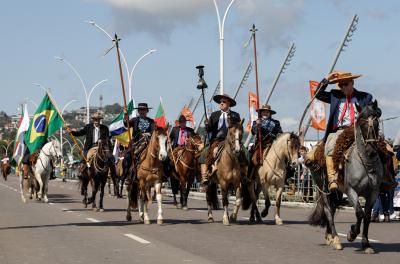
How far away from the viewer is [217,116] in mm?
20141

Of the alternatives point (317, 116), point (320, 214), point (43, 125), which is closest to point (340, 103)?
point (320, 214)

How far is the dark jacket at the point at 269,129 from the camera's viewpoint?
69.5ft

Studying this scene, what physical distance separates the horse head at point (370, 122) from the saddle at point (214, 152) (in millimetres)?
6866

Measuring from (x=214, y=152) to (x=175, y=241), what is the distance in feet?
15.5

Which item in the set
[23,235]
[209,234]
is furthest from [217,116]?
[23,235]

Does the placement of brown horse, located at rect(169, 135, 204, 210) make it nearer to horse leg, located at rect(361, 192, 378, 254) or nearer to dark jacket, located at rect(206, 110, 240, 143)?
dark jacket, located at rect(206, 110, 240, 143)

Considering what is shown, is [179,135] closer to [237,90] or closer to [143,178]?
[143,178]

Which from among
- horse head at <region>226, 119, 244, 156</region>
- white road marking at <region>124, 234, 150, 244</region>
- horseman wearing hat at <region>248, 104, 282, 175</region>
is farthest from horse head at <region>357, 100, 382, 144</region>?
horseman wearing hat at <region>248, 104, 282, 175</region>

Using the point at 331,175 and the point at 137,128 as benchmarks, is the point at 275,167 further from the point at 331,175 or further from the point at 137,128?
the point at 331,175

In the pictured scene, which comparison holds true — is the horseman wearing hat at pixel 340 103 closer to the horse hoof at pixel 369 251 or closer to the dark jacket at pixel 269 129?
the horse hoof at pixel 369 251

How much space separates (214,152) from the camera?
19984 millimetres

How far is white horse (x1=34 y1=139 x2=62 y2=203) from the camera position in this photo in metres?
31.8

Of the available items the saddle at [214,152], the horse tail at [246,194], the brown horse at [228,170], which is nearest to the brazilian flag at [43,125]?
the saddle at [214,152]

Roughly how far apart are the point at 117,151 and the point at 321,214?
84.5ft
